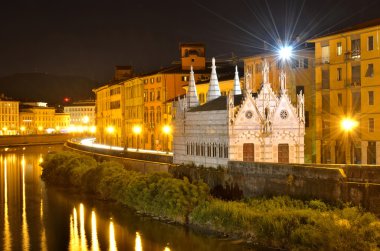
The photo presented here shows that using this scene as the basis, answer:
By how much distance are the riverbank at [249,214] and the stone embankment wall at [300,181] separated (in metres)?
0.69

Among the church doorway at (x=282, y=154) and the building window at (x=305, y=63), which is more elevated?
the building window at (x=305, y=63)

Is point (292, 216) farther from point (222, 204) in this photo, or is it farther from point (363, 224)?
point (222, 204)

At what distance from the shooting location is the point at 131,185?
159 ft

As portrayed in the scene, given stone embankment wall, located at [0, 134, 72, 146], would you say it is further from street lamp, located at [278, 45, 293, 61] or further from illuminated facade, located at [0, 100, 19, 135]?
street lamp, located at [278, 45, 293, 61]

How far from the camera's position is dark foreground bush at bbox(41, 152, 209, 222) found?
4184 cm

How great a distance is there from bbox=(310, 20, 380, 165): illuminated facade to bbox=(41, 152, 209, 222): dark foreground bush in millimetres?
11872

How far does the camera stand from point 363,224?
30.2 metres

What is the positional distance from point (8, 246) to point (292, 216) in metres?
16.6

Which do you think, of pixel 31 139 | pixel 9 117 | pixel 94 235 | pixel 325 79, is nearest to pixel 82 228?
pixel 94 235

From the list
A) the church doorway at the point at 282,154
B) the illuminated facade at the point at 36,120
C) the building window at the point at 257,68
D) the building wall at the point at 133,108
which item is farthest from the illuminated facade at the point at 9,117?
the church doorway at the point at 282,154

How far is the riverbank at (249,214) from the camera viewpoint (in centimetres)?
3019

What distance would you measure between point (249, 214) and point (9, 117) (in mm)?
146335

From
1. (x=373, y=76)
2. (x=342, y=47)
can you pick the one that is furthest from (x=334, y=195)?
(x=342, y=47)

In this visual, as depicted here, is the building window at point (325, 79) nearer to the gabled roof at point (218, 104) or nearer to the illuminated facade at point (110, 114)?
the gabled roof at point (218, 104)
